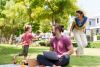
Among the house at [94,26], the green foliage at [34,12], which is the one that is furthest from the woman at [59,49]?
the house at [94,26]

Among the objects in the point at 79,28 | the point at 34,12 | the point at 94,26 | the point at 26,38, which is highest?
the point at 34,12

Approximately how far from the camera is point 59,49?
27.1ft

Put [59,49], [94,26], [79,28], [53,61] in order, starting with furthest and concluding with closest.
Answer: [94,26] → [79,28] → [59,49] → [53,61]

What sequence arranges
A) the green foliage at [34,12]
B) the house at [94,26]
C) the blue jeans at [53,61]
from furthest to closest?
the house at [94,26] → the green foliage at [34,12] → the blue jeans at [53,61]

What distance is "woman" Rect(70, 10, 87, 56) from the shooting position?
14859mm

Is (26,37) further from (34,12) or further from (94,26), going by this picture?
(94,26)

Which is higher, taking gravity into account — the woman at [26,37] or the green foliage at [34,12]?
the green foliage at [34,12]

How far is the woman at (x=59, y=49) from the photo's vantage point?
798 centimetres

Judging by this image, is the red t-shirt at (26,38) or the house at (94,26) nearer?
the red t-shirt at (26,38)

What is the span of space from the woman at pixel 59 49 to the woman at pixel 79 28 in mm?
6512

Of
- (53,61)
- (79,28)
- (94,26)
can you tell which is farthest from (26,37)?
(94,26)

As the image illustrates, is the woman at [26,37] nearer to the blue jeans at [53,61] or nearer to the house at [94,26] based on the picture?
the blue jeans at [53,61]

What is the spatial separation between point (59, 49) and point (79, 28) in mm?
7103

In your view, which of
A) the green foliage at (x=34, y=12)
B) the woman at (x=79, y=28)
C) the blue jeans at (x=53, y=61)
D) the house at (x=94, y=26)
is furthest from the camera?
the house at (x=94, y=26)
